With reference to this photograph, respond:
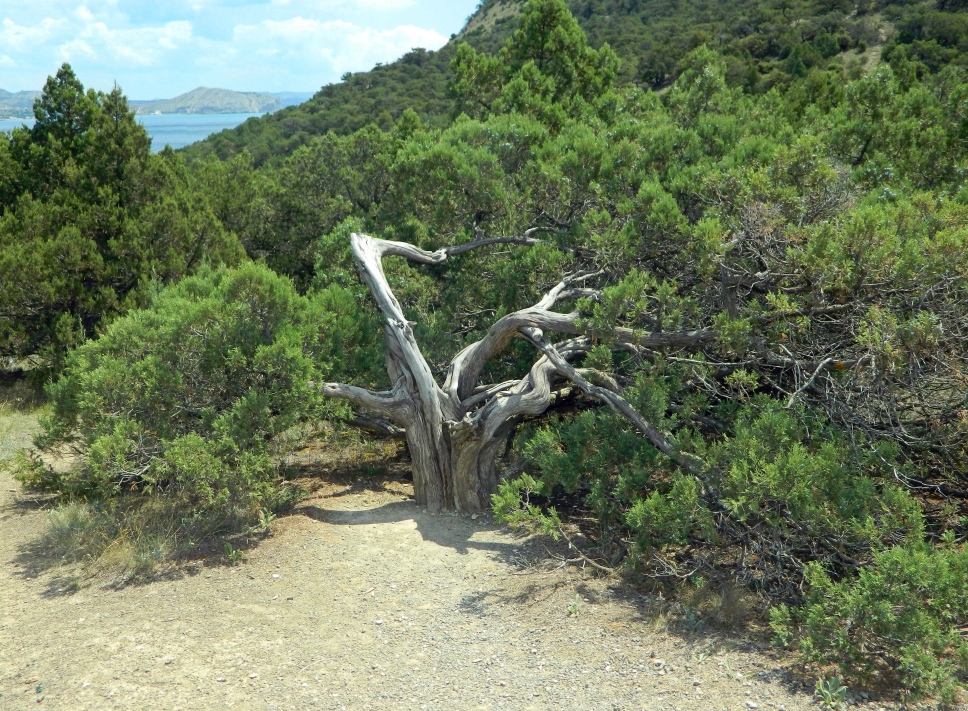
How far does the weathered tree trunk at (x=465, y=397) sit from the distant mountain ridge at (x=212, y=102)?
124 m

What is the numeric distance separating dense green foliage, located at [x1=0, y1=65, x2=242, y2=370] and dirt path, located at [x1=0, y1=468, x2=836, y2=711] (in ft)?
17.8

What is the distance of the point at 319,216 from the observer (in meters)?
14.7

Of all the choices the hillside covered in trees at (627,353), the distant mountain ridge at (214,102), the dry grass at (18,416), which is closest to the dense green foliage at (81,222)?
the hillside covered in trees at (627,353)

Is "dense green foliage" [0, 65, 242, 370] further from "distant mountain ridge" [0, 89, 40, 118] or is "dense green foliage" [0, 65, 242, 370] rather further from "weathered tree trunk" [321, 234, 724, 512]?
"weathered tree trunk" [321, 234, 724, 512]

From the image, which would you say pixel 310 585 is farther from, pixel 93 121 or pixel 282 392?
pixel 93 121

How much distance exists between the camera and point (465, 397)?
7234 mm

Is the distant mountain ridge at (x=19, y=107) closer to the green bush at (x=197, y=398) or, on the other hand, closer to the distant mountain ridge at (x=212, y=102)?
the green bush at (x=197, y=398)

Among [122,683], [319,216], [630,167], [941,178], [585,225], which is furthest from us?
[319,216]

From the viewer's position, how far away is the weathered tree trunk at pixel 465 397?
6.64m

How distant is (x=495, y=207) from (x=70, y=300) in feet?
21.8

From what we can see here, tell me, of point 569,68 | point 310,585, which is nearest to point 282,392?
point 310,585

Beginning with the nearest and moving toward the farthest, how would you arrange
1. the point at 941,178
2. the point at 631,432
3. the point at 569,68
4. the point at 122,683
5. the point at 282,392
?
the point at 122,683, the point at 631,432, the point at 282,392, the point at 941,178, the point at 569,68

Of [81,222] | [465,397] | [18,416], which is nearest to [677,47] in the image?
[81,222]

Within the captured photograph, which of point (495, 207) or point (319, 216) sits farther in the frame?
point (319, 216)
